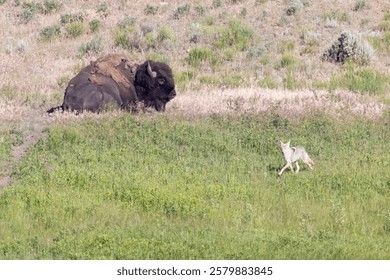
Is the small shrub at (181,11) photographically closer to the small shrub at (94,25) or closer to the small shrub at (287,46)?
the small shrub at (94,25)

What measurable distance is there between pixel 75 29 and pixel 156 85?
457 inches

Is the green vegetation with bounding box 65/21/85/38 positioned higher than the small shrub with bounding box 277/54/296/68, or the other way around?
the small shrub with bounding box 277/54/296/68

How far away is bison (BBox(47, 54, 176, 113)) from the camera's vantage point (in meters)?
19.3

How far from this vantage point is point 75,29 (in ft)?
100

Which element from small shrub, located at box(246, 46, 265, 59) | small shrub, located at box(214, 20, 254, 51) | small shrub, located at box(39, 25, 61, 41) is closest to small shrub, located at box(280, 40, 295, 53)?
small shrub, located at box(246, 46, 265, 59)

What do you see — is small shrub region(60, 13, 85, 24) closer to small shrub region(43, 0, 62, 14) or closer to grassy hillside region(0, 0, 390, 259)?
grassy hillside region(0, 0, 390, 259)

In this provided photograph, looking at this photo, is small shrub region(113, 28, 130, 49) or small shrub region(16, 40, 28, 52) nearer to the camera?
small shrub region(16, 40, 28, 52)

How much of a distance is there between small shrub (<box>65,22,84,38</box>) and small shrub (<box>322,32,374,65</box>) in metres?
9.38

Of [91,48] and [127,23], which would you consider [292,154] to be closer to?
[91,48]

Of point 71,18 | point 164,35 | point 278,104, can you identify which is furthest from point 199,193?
point 71,18

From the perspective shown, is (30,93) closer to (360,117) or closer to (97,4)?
(360,117)

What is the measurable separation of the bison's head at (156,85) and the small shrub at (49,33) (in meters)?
10.6

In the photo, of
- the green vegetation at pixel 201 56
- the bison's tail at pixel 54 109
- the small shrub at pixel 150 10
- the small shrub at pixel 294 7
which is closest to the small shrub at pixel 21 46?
the green vegetation at pixel 201 56

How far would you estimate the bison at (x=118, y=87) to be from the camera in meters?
19.3
